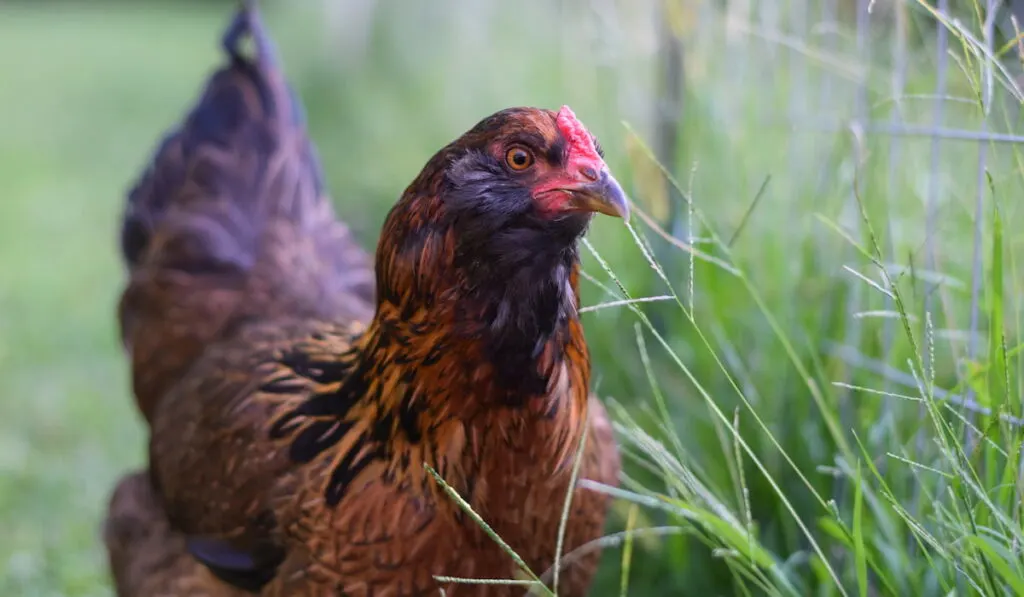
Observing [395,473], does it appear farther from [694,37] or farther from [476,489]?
[694,37]

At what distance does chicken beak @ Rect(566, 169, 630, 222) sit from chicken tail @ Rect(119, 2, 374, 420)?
45.7 inches

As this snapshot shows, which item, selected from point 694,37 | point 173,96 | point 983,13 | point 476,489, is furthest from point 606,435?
point 173,96

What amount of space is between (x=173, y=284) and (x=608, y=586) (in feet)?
4.96

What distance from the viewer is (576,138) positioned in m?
1.43

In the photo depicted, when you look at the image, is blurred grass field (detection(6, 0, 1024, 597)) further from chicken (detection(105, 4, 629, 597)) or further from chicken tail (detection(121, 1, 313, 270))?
chicken tail (detection(121, 1, 313, 270))

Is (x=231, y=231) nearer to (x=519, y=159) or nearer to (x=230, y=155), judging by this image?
(x=230, y=155)

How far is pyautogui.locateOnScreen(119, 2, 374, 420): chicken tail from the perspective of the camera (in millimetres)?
2500

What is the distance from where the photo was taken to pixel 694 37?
2932 mm

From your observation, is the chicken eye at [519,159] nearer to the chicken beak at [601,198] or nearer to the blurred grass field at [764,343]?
the chicken beak at [601,198]

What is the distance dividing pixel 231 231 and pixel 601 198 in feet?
5.24

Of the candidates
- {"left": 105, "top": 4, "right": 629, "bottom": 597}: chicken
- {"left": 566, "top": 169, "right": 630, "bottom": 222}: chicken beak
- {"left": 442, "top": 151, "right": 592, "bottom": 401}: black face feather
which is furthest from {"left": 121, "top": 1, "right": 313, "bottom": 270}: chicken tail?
{"left": 566, "top": 169, "right": 630, "bottom": 222}: chicken beak

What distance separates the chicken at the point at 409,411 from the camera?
4.71ft

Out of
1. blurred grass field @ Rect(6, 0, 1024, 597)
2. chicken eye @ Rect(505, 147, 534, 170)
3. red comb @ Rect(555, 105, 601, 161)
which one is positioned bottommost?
blurred grass field @ Rect(6, 0, 1024, 597)

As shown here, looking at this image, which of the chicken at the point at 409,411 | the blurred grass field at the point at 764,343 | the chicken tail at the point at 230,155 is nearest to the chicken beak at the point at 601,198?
the chicken at the point at 409,411
